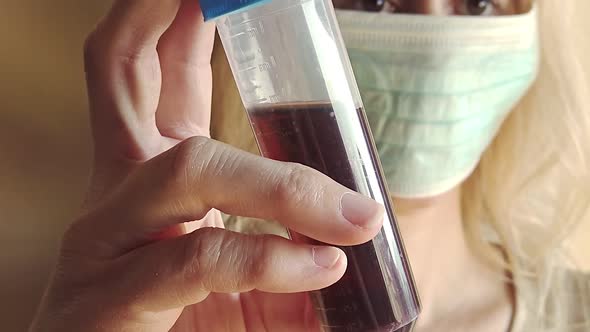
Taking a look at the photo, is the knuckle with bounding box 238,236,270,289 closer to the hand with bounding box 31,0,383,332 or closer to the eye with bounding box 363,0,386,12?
the hand with bounding box 31,0,383,332

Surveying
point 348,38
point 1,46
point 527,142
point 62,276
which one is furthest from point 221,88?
point 527,142

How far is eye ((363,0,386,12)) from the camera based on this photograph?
1.02 meters

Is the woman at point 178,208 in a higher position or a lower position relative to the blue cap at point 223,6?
lower

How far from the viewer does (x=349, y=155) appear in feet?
1.79

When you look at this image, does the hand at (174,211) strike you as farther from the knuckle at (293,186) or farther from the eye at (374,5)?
the eye at (374,5)

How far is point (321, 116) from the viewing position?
54 centimetres

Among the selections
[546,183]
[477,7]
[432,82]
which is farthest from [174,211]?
[546,183]

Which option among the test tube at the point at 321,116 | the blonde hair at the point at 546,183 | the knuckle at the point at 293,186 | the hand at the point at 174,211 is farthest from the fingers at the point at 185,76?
the blonde hair at the point at 546,183

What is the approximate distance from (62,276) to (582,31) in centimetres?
105

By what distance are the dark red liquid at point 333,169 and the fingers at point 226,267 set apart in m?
0.04

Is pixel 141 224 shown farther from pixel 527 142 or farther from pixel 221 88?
pixel 527 142

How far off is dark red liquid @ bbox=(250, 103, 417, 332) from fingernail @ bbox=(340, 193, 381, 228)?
0.04 meters

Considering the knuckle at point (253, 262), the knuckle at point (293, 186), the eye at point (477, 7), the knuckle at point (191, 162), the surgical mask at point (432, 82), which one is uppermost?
the knuckle at point (191, 162)

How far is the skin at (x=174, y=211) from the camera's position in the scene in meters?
0.52
